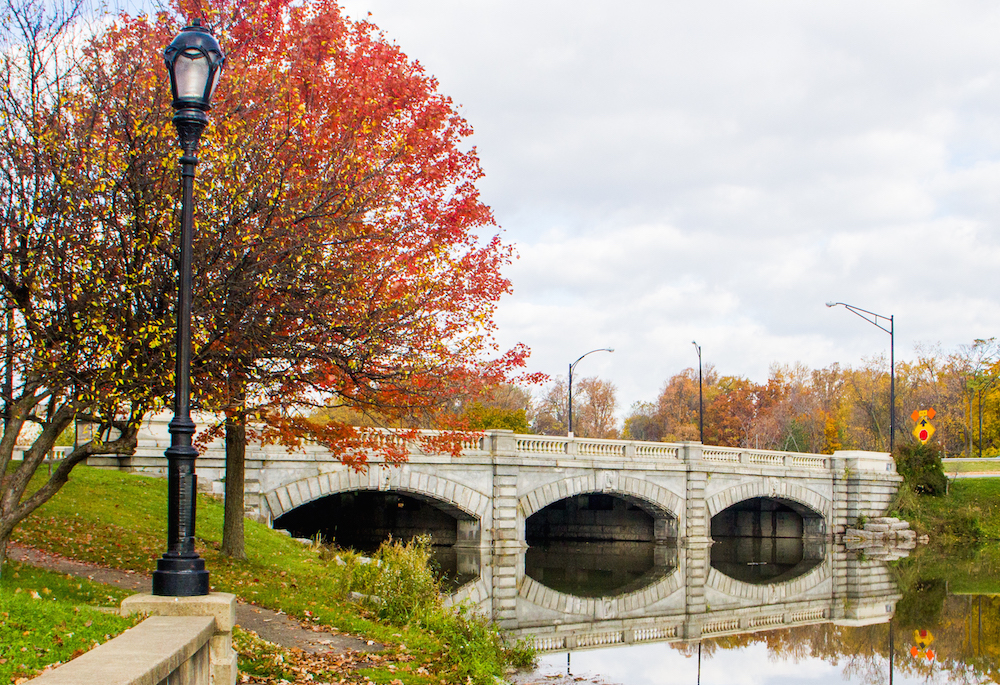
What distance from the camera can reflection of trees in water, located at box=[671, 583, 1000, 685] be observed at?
16.9 m

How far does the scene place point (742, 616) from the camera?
22641 mm

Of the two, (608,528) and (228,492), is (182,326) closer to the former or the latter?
(228,492)

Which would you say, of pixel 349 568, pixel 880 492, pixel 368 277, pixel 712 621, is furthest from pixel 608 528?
pixel 368 277

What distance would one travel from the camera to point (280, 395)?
1329 cm

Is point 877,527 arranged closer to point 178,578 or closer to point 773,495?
point 773,495

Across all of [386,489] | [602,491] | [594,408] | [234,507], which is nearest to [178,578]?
[234,507]

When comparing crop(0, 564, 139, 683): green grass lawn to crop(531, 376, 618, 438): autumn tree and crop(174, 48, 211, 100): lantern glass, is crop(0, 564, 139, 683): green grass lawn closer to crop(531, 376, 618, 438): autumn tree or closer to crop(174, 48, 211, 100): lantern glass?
crop(174, 48, 211, 100): lantern glass

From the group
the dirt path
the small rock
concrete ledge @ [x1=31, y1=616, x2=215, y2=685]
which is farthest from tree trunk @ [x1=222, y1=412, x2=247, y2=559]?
the small rock

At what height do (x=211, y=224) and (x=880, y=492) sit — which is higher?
(x=211, y=224)

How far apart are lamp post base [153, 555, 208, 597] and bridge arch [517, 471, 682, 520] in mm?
26282

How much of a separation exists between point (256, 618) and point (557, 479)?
75.1 ft

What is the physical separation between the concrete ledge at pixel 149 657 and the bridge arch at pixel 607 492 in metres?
26.7

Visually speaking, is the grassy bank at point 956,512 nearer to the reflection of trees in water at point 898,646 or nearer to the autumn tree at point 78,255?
the reflection of trees in water at point 898,646

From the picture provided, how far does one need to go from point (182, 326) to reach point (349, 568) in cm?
1004
